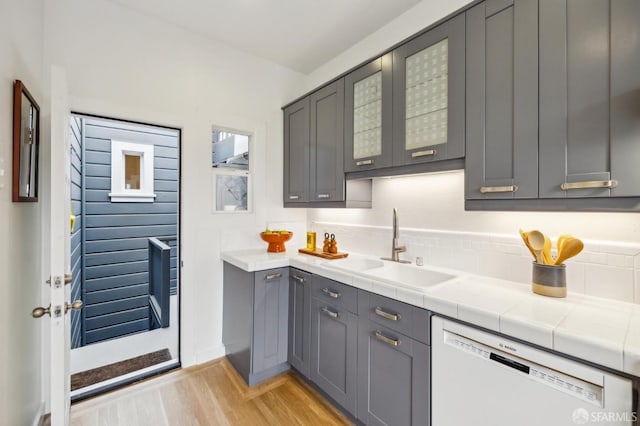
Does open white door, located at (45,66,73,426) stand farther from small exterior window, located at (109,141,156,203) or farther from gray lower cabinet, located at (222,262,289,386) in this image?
small exterior window, located at (109,141,156,203)

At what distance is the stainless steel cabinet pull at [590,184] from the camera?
1058 millimetres

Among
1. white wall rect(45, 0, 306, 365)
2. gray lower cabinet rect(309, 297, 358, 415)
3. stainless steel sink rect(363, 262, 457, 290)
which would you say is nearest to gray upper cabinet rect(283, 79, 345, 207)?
white wall rect(45, 0, 306, 365)

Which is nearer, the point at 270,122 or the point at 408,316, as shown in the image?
the point at 408,316

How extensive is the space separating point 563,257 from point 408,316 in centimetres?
76

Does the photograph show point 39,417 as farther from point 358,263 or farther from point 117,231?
point 358,263

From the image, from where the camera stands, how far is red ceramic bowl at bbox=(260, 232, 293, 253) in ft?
8.45

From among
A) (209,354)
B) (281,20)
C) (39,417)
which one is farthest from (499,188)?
(39,417)

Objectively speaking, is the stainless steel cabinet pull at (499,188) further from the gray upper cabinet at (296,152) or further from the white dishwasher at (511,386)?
the gray upper cabinet at (296,152)

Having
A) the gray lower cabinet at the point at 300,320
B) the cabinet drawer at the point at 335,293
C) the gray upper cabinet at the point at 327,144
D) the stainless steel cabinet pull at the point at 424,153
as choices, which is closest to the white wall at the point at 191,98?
the gray upper cabinet at the point at 327,144

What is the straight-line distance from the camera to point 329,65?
2889 millimetres

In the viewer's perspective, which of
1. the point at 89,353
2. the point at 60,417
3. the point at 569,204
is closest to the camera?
the point at 569,204

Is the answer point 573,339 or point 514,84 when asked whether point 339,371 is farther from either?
point 514,84

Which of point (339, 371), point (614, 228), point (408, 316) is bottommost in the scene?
point (339, 371)

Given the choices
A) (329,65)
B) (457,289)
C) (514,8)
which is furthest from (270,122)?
(457,289)
